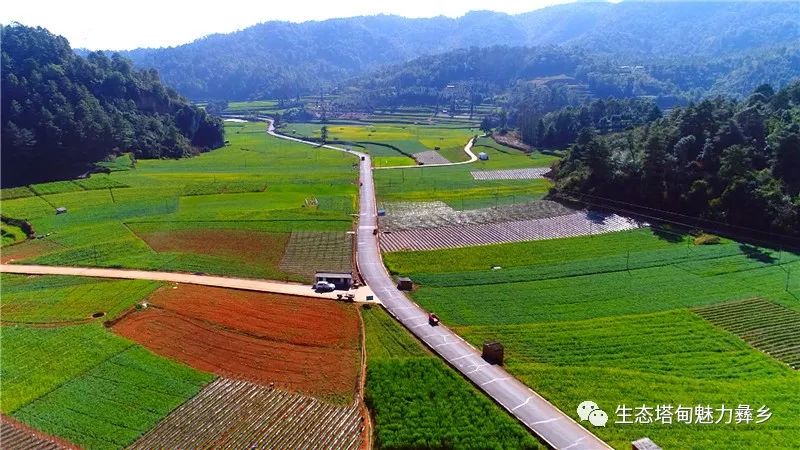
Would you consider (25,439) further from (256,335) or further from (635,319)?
Answer: (635,319)

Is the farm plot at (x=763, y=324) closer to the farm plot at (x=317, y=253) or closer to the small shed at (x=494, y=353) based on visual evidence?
the small shed at (x=494, y=353)

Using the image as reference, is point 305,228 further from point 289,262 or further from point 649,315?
point 649,315

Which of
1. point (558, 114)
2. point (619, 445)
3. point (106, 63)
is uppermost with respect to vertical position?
point (106, 63)

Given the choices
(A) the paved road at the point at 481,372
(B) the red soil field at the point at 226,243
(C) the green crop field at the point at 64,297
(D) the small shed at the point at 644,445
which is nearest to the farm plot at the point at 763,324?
(D) the small shed at the point at 644,445

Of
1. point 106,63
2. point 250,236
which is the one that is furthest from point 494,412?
point 106,63

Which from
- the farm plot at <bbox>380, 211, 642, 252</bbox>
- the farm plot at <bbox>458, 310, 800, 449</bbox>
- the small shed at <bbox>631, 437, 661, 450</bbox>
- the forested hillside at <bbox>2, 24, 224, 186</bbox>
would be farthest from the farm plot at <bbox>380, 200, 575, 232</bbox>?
the forested hillside at <bbox>2, 24, 224, 186</bbox>

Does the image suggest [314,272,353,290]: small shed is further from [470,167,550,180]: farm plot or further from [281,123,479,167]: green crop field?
[281,123,479,167]: green crop field
